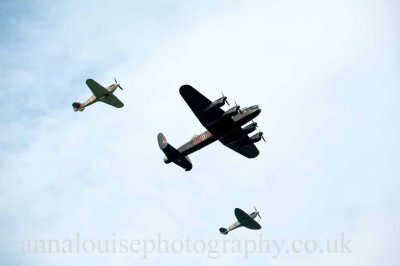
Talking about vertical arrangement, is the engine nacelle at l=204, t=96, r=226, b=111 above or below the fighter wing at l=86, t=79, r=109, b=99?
below

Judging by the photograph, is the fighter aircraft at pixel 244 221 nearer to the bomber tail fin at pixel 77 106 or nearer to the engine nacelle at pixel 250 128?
the engine nacelle at pixel 250 128

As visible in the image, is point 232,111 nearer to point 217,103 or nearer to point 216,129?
point 217,103

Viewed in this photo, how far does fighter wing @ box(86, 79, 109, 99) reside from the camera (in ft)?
154

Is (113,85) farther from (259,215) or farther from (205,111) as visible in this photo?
(259,215)

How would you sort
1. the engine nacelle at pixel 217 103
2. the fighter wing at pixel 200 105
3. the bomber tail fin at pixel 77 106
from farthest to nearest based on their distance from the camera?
the bomber tail fin at pixel 77 106, the engine nacelle at pixel 217 103, the fighter wing at pixel 200 105

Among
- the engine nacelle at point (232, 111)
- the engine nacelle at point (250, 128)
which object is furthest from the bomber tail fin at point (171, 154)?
the engine nacelle at point (250, 128)

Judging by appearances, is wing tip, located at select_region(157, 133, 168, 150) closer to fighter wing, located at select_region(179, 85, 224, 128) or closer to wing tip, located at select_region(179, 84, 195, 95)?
fighter wing, located at select_region(179, 85, 224, 128)

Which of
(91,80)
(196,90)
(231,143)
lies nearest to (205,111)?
(196,90)

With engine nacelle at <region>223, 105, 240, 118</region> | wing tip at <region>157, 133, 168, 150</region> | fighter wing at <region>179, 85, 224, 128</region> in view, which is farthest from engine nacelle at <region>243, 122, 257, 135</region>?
wing tip at <region>157, 133, 168, 150</region>

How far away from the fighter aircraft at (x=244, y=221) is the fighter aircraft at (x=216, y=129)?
16544mm

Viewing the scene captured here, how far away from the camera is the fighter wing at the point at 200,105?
1319 inches

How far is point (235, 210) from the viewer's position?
5491 centimetres

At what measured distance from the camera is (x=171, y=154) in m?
38.1

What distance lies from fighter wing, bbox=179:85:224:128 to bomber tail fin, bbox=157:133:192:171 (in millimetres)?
4489
